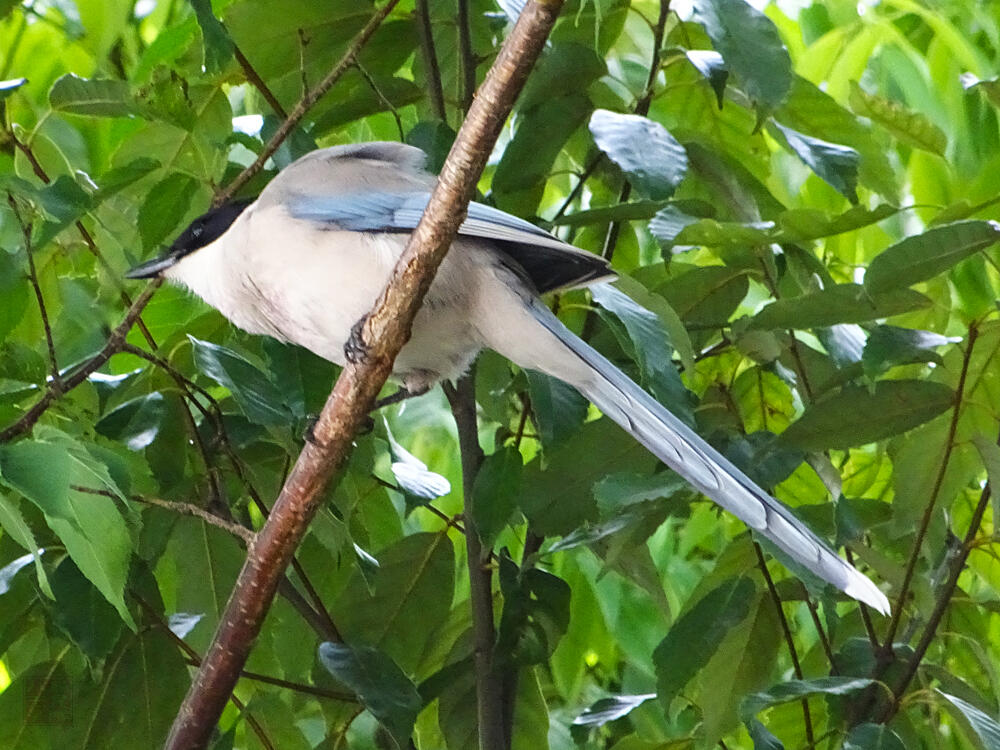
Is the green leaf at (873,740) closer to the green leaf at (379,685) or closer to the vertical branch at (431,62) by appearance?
the green leaf at (379,685)

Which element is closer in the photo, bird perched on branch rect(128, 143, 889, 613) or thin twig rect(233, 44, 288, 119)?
bird perched on branch rect(128, 143, 889, 613)

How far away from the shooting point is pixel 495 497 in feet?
3.87

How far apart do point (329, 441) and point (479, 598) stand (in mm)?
375

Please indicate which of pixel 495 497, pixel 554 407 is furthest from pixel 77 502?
pixel 554 407

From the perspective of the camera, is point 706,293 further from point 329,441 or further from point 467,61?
point 329,441

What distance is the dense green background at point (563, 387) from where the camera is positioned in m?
1.13

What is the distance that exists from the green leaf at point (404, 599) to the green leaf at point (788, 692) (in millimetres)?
440

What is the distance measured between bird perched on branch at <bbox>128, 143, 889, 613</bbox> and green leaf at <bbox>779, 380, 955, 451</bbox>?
142 mm

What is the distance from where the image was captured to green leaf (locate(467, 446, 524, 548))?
1178 millimetres

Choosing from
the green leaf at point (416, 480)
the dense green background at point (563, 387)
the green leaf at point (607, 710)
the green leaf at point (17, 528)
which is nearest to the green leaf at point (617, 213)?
the dense green background at point (563, 387)

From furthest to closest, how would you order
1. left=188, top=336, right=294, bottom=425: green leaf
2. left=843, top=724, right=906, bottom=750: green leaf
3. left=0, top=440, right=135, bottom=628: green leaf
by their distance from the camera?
left=188, top=336, right=294, bottom=425: green leaf
left=843, top=724, right=906, bottom=750: green leaf
left=0, top=440, right=135, bottom=628: green leaf

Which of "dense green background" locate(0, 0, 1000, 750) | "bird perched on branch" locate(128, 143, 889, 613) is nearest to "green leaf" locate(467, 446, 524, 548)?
"dense green background" locate(0, 0, 1000, 750)

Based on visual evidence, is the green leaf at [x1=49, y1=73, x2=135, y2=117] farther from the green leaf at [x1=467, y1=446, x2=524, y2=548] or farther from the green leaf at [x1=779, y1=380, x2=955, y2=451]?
the green leaf at [x1=779, y1=380, x2=955, y2=451]

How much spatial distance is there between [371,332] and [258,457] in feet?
1.65
